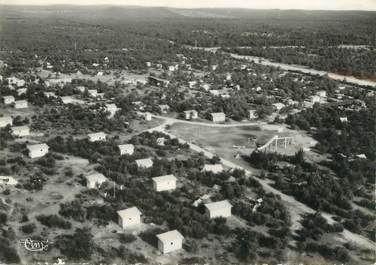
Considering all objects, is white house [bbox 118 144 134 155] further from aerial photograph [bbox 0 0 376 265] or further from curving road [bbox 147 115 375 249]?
curving road [bbox 147 115 375 249]

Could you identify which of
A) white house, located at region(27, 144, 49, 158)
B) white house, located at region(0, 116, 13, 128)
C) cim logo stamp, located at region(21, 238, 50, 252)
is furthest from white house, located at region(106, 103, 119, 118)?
cim logo stamp, located at region(21, 238, 50, 252)

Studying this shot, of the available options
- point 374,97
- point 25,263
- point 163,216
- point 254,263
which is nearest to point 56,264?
point 25,263

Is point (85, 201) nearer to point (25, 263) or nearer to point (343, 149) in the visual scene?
point (25, 263)

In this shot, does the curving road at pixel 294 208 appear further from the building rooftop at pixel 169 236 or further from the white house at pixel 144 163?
the building rooftop at pixel 169 236

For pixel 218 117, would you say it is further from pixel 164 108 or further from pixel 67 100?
pixel 67 100

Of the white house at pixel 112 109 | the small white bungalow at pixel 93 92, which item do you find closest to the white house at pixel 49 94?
the small white bungalow at pixel 93 92
